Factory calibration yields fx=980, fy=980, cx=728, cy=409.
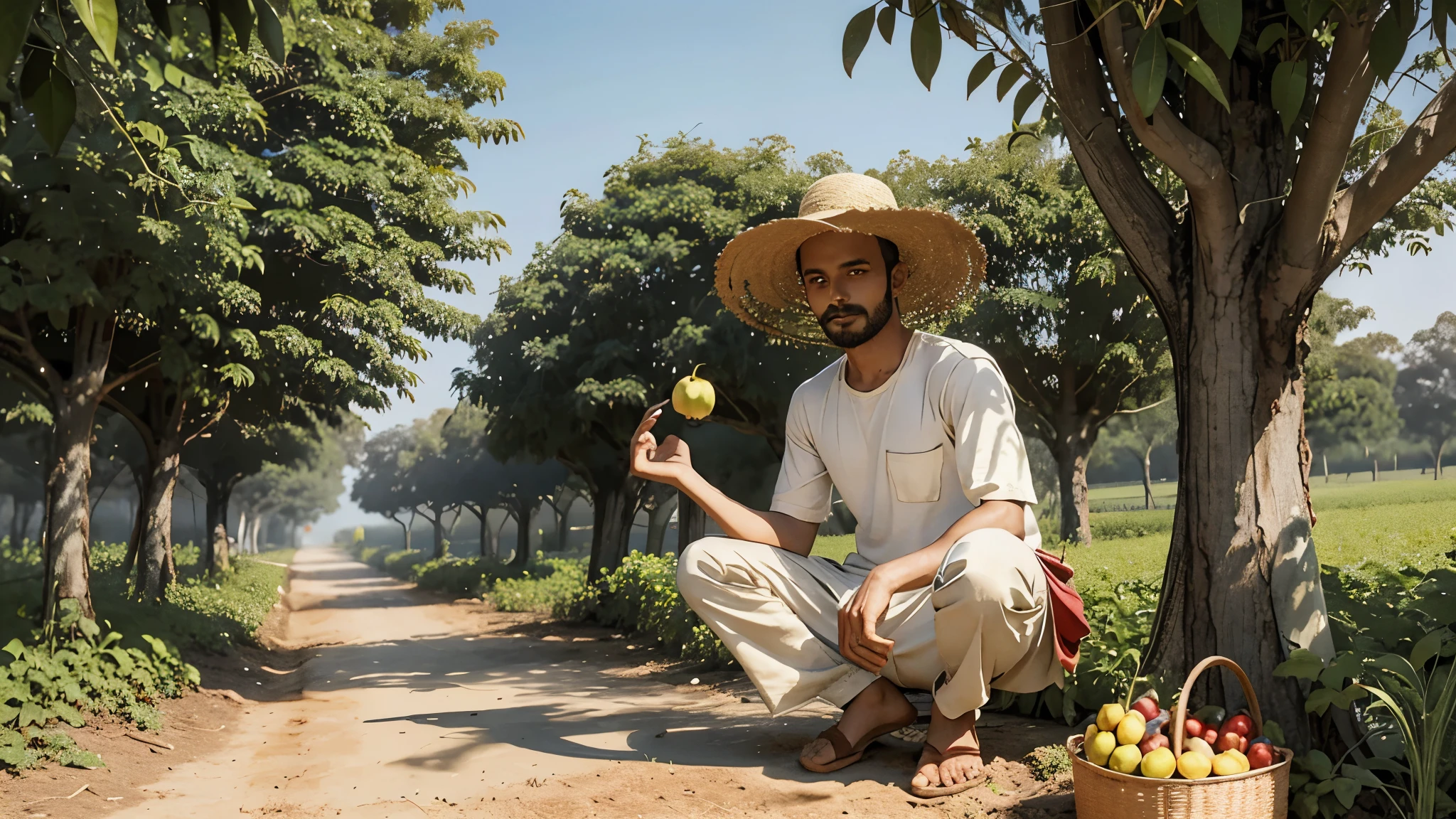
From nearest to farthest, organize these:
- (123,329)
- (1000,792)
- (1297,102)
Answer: (1297,102), (1000,792), (123,329)

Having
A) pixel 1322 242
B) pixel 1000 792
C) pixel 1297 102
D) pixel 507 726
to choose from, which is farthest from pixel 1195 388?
pixel 507 726

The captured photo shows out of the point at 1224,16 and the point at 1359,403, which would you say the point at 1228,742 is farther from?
the point at 1359,403

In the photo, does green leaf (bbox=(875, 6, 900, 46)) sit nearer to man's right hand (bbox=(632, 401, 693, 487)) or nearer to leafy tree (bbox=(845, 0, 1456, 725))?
leafy tree (bbox=(845, 0, 1456, 725))

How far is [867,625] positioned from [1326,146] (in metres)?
2.22

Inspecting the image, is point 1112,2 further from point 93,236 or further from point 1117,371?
point 1117,371

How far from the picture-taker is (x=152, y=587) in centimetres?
1438

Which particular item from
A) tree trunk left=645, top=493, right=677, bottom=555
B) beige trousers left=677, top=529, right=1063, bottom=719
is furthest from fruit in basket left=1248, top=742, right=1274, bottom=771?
tree trunk left=645, top=493, right=677, bottom=555

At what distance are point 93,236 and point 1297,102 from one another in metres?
7.93

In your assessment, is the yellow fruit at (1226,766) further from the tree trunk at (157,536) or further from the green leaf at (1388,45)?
the tree trunk at (157,536)

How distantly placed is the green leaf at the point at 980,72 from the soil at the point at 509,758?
272 centimetres

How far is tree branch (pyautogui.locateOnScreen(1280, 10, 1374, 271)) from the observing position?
10.6 feet

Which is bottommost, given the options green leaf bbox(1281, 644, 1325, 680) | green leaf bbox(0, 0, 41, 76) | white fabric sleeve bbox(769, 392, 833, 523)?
green leaf bbox(1281, 644, 1325, 680)

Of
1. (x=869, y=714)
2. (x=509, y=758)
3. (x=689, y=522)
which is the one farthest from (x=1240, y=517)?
(x=689, y=522)

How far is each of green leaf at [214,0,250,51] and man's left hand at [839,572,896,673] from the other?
2.26 m
